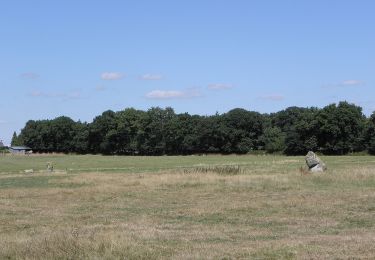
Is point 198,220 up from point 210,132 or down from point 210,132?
down

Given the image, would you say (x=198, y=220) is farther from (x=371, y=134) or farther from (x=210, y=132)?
(x=210, y=132)

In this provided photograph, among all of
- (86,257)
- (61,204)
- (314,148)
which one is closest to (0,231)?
(86,257)

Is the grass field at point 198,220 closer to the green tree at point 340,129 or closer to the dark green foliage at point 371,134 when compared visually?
the dark green foliage at point 371,134

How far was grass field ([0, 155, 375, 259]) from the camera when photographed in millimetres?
10766

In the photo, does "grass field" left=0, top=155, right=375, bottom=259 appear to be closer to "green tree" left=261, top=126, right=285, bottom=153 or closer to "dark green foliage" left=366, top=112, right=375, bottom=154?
"dark green foliage" left=366, top=112, right=375, bottom=154

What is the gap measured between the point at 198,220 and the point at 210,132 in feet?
427

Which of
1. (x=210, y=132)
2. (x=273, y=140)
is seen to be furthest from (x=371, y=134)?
(x=210, y=132)

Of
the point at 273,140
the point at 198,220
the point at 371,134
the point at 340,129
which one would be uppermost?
the point at 340,129

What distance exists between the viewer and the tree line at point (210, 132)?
379 feet

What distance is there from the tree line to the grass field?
274 ft

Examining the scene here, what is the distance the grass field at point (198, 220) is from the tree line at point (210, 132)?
83401mm

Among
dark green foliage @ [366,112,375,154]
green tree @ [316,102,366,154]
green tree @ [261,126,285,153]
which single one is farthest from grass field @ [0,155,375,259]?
green tree @ [261,126,285,153]

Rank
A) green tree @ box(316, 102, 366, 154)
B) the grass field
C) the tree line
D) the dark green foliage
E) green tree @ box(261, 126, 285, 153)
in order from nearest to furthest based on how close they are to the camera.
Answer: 1. the grass field
2. the dark green foliage
3. green tree @ box(316, 102, 366, 154)
4. the tree line
5. green tree @ box(261, 126, 285, 153)

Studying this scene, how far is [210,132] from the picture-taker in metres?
147
